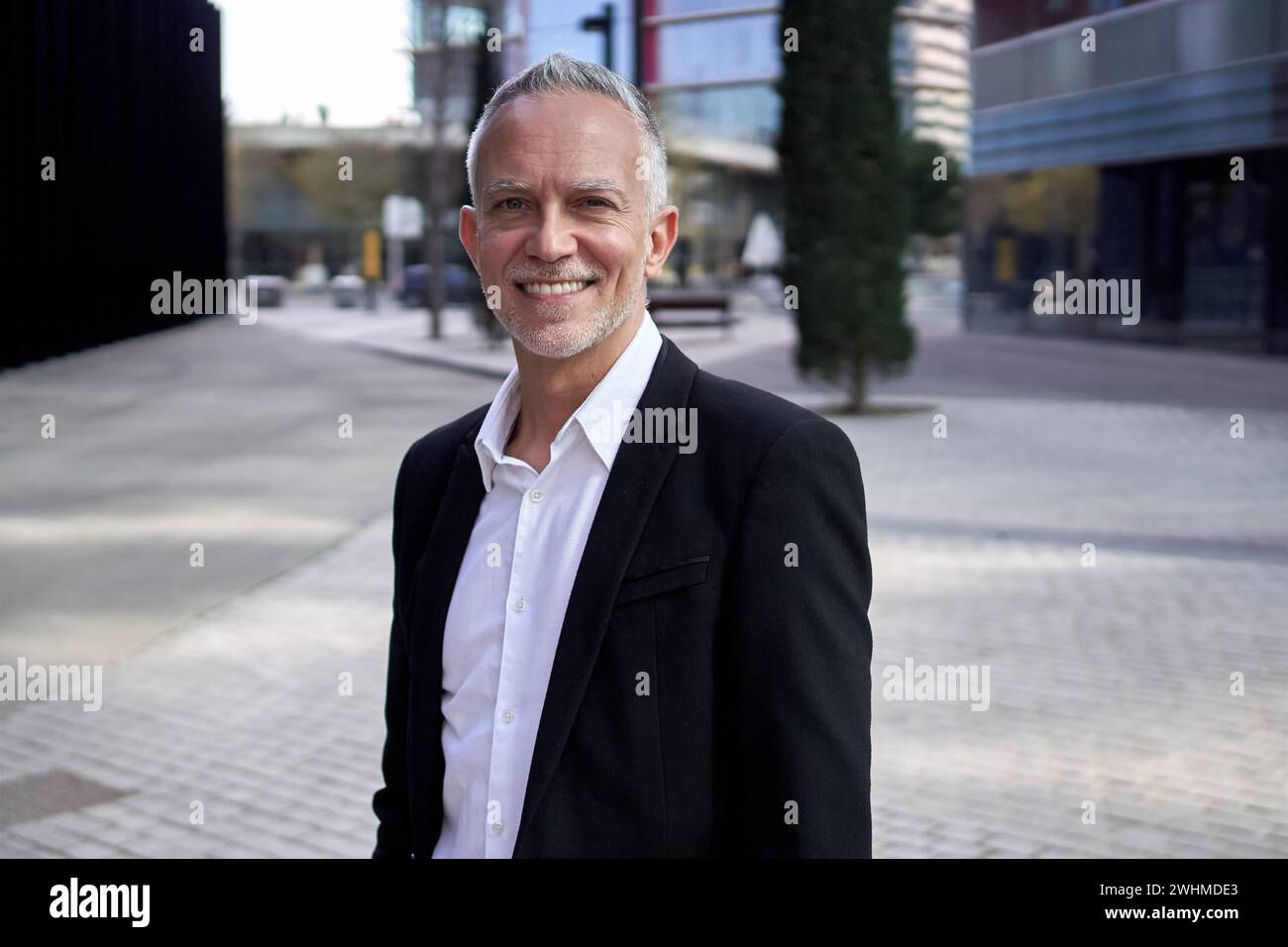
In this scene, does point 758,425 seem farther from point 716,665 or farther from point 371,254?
point 371,254

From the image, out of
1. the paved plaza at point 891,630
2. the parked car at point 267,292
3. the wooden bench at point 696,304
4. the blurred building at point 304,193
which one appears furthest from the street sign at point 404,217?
the paved plaza at point 891,630

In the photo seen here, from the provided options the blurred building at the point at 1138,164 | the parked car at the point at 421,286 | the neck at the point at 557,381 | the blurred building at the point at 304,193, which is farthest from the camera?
the blurred building at the point at 304,193

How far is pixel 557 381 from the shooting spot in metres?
2.26

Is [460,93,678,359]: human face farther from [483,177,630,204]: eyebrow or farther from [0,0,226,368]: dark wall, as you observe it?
[0,0,226,368]: dark wall

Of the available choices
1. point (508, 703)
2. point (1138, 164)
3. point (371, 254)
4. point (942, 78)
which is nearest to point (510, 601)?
point (508, 703)

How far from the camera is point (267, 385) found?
77.7 feet

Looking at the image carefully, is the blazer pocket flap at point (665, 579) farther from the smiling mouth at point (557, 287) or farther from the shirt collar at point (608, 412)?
the smiling mouth at point (557, 287)

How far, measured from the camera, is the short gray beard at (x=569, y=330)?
7.17 feet

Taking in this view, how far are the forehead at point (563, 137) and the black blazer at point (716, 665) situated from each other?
386 millimetres

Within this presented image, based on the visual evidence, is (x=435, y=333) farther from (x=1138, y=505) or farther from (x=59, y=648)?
Answer: (x=59, y=648)

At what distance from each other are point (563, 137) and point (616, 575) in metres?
0.60

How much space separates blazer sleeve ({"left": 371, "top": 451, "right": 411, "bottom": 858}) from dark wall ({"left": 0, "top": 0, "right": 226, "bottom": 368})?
21121 mm

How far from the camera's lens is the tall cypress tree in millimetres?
18109

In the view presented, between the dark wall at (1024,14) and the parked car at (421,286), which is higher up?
the dark wall at (1024,14)
